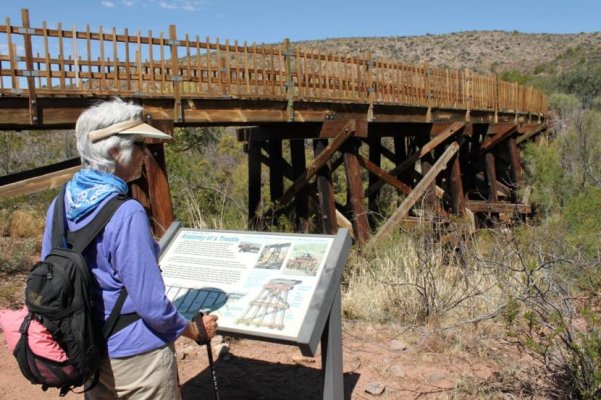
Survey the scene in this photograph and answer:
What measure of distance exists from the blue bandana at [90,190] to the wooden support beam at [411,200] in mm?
4685

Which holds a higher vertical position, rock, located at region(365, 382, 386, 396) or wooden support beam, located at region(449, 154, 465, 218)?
wooden support beam, located at region(449, 154, 465, 218)

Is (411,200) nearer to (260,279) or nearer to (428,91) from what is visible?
(428,91)

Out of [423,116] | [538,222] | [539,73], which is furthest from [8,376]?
[539,73]

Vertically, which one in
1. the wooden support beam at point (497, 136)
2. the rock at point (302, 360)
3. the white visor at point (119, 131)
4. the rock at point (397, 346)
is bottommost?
the rock at point (302, 360)

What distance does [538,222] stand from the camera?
12219mm

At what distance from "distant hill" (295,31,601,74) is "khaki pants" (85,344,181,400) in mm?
54720

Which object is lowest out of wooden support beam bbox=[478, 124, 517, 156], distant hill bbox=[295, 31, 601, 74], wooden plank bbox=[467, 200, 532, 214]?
wooden plank bbox=[467, 200, 532, 214]

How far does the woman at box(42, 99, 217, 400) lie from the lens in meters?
2.01

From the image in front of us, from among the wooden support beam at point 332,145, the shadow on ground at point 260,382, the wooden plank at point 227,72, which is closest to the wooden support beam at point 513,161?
the wooden support beam at point 332,145

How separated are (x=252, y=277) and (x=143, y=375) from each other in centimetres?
87

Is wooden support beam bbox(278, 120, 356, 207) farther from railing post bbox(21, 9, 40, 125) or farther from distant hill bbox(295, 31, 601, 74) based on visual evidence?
distant hill bbox(295, 31, 601, 74)

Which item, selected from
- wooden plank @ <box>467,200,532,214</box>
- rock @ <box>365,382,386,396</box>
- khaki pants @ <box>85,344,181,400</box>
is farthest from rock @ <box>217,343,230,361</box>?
wooden plank @ <box>467,200,532,214</box>

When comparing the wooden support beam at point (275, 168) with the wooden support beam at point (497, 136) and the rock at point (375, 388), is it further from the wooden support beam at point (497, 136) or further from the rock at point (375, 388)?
the wooden support beam at point (497, 136)

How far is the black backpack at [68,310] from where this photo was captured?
1.96 meters
